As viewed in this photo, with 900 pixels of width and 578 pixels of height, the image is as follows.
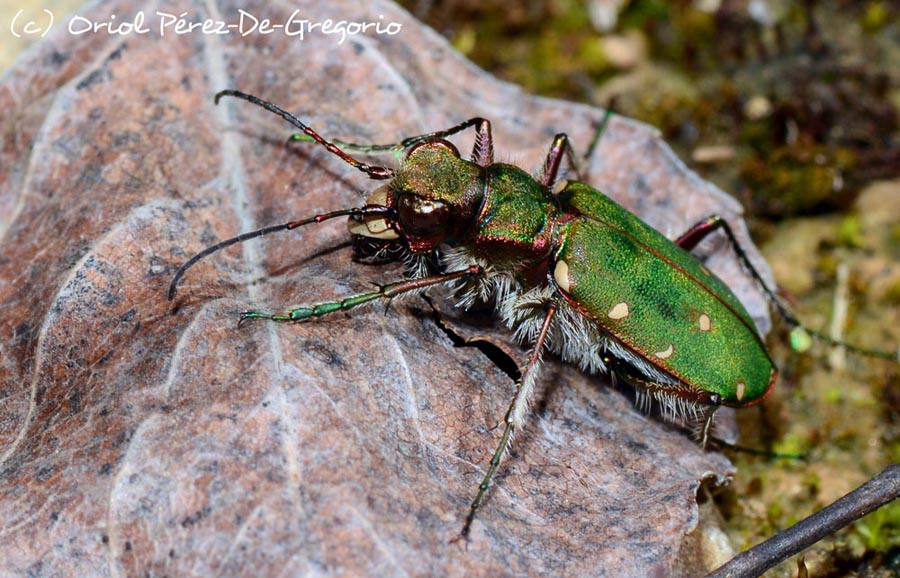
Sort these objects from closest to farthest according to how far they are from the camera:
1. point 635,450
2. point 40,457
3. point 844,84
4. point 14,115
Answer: point 40,457 → point 635,450 → point 14,115 → point 844,84

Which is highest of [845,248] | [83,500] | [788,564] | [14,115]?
[14,115]

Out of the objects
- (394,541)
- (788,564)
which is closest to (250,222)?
(394,541)

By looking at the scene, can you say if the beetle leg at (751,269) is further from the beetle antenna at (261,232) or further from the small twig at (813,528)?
the beetle antenna at (261,232)

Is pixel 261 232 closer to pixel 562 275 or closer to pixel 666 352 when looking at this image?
pixel 562 275

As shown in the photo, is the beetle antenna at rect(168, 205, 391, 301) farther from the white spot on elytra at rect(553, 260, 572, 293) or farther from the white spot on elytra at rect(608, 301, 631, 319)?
the white spot on elytra at rect(608, 301, 631, 319)

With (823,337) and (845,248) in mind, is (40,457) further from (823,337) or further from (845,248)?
(845,248)

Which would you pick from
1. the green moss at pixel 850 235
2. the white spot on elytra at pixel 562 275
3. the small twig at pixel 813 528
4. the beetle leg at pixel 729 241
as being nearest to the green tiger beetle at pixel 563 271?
the white spot on elytra at pixel 562 275

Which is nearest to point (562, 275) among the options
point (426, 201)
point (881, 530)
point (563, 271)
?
point (563, 271)
